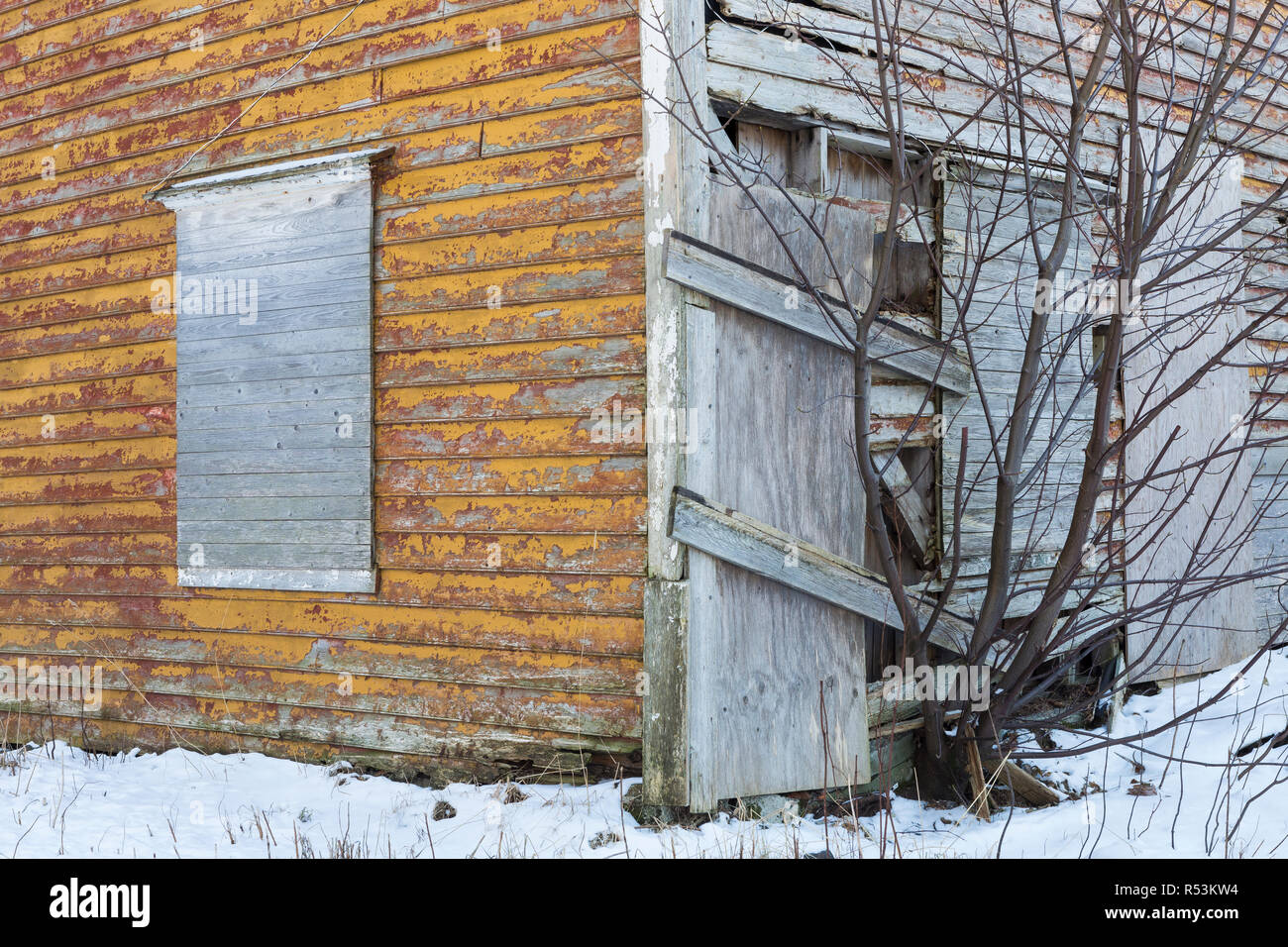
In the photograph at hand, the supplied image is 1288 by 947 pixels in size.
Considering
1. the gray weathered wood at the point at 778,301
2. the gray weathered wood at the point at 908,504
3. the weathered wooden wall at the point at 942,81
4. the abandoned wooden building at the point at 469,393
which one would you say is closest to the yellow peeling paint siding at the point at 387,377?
the abandoned wooden building at the point at 469,393

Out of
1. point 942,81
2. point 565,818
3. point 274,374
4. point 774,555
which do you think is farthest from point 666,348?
point 274,374

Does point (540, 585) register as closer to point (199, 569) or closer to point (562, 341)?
point (562, 341)

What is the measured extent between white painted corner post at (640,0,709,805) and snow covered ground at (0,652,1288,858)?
39 centimetres

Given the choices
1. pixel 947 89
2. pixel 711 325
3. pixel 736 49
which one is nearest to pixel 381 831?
pixel 711 325

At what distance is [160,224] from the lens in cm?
601

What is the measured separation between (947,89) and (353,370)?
3.22 m

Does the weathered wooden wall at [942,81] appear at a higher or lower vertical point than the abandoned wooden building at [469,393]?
higher

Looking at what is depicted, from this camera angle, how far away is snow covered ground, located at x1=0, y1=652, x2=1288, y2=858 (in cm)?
407

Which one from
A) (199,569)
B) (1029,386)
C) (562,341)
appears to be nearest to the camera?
(1029,386)

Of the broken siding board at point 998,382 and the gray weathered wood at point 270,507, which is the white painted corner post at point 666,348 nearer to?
the broken siding board at point 998,382

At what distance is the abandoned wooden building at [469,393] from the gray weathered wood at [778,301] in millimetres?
21

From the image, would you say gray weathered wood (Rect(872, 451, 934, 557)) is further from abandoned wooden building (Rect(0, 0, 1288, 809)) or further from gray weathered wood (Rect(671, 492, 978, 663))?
gray weathered wood (Rect(671, 492, 978, 663))

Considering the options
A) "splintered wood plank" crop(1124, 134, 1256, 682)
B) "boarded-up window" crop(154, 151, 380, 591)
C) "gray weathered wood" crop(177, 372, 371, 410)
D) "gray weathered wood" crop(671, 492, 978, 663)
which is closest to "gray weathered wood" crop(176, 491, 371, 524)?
"boarded-up window" crop(154, 151, 380, 591)

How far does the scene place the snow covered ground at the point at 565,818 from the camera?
407 cm
